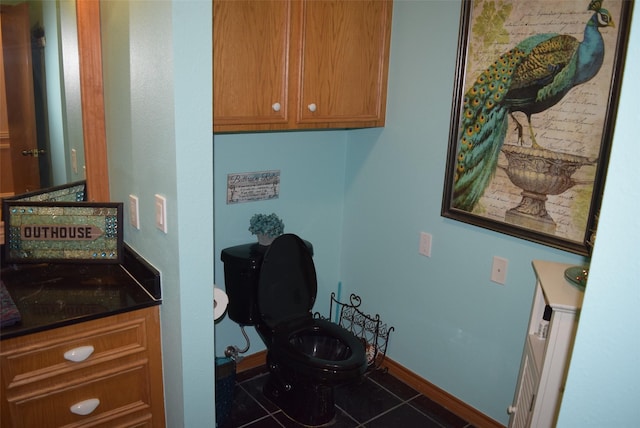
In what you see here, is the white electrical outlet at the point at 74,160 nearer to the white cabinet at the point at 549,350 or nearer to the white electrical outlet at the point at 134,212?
the white electrical outlet at the point at 134,212

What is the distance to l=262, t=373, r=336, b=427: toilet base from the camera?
237 cm

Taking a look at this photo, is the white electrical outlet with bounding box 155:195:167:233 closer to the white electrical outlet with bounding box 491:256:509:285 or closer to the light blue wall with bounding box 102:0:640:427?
the light blue wall with bounding box 102:0:640:427

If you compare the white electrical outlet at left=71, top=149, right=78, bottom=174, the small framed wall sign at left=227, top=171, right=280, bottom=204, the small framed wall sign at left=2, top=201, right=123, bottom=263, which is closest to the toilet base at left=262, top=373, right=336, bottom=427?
the small framed wall sign at left=227, top=171, right=280, bottom=204

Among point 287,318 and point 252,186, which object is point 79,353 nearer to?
point 287,318

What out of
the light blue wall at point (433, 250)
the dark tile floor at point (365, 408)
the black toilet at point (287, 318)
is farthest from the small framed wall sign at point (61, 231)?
the light blue wall at point (433, 250)

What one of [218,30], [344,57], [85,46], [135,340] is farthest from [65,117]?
[344,57]

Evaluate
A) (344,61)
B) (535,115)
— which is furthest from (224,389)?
(535,115)

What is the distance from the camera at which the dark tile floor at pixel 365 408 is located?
2412 millimetres

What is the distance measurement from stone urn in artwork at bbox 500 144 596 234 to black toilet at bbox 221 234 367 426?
3.13 ft

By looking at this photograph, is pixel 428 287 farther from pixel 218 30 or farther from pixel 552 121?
pixel 218 30

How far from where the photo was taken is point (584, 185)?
1911mm

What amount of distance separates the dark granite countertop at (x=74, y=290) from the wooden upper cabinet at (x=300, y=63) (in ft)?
2.25

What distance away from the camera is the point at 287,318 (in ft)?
8.25

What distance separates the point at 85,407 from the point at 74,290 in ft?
1.32
